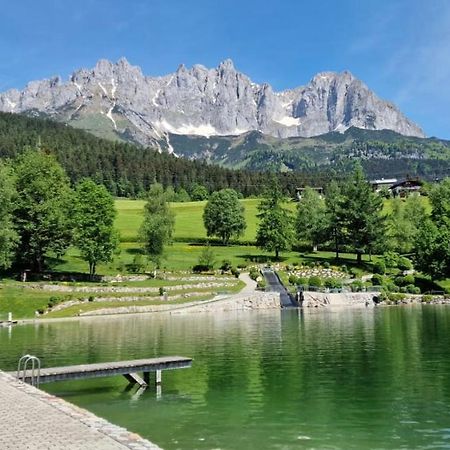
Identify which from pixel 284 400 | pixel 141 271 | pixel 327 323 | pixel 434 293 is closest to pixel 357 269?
pixel 434 293

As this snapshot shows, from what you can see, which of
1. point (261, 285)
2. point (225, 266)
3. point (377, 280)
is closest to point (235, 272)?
point (225, 266)

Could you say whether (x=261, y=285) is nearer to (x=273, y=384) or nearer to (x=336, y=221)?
(x=336, y=221)

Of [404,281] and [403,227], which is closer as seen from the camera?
[404,281]

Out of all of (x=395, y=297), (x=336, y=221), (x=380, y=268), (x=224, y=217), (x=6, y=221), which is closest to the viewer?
(x=6, y=221)

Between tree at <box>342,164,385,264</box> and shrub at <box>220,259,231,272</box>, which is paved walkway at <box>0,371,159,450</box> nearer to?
shrub at <box>220,259,231,272</box>

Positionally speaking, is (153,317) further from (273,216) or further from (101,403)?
(273,216)

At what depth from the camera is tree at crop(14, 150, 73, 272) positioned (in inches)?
2926

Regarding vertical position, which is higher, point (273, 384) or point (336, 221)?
point (336, 221)

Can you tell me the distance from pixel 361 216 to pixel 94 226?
47534 millimetres

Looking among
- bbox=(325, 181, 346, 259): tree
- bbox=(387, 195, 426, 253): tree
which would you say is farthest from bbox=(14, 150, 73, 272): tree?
bbox=(387, 195, 426, 253): tree

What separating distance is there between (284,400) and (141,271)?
66.6 metres

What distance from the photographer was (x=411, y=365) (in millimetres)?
29156

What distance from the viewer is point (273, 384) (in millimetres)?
25000

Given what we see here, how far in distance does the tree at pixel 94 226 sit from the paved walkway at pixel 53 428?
56634 mm
